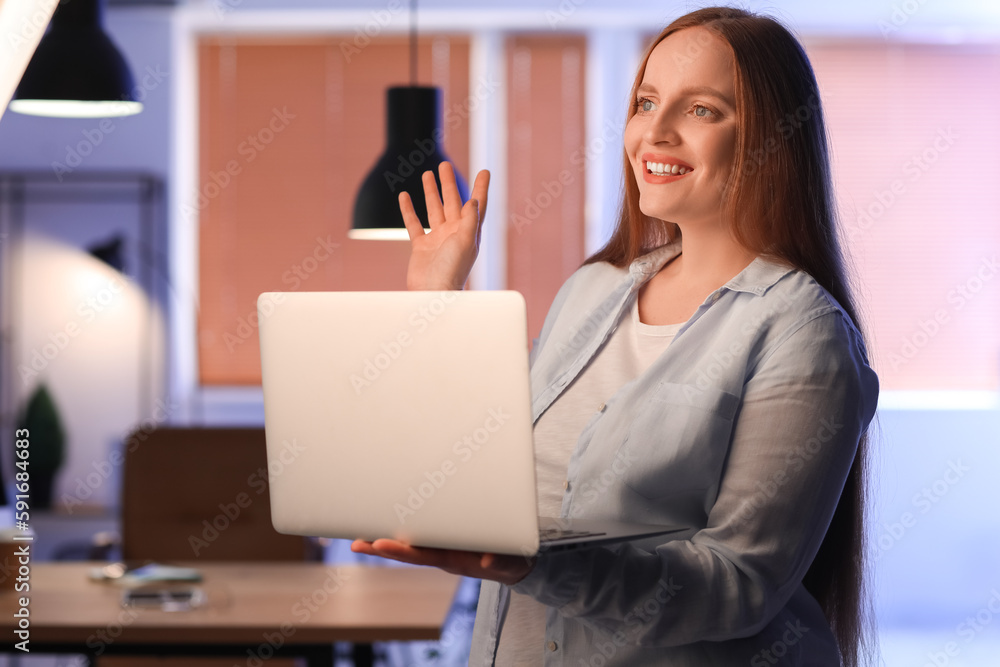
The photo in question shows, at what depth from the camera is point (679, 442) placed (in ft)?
3.75

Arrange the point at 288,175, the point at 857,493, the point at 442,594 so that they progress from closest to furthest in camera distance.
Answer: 1. the point at 857,493
2. the point at 442,594
3. the point at 288,175

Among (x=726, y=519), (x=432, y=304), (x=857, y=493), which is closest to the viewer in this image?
(x=432, y=304)

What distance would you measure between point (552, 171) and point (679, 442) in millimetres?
3793

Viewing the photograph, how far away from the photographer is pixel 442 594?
2.31 meters

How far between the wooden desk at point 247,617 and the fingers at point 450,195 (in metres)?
1.03

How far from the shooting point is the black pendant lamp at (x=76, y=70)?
237 cm

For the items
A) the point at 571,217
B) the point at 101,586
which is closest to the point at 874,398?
the point at 101,586

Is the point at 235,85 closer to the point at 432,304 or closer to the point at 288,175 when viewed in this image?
the point at 288,175

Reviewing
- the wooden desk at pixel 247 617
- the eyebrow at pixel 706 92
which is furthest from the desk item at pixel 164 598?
the eyebrow at pixel 706 92

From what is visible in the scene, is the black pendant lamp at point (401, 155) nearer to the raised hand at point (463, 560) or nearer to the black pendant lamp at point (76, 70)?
the black pendant lamp at point (76, 70)

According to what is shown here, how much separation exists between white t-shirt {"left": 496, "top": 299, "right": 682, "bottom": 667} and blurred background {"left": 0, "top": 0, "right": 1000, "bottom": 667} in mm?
3371

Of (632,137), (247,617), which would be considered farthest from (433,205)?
(247,617)

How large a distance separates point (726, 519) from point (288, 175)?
13.3 feet

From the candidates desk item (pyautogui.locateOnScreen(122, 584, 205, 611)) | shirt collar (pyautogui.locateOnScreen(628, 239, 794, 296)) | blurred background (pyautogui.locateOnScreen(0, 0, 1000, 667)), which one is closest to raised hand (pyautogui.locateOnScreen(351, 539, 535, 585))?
shirt collar (pyautogui.locateOnScreen(628, 239, 794, 296))
